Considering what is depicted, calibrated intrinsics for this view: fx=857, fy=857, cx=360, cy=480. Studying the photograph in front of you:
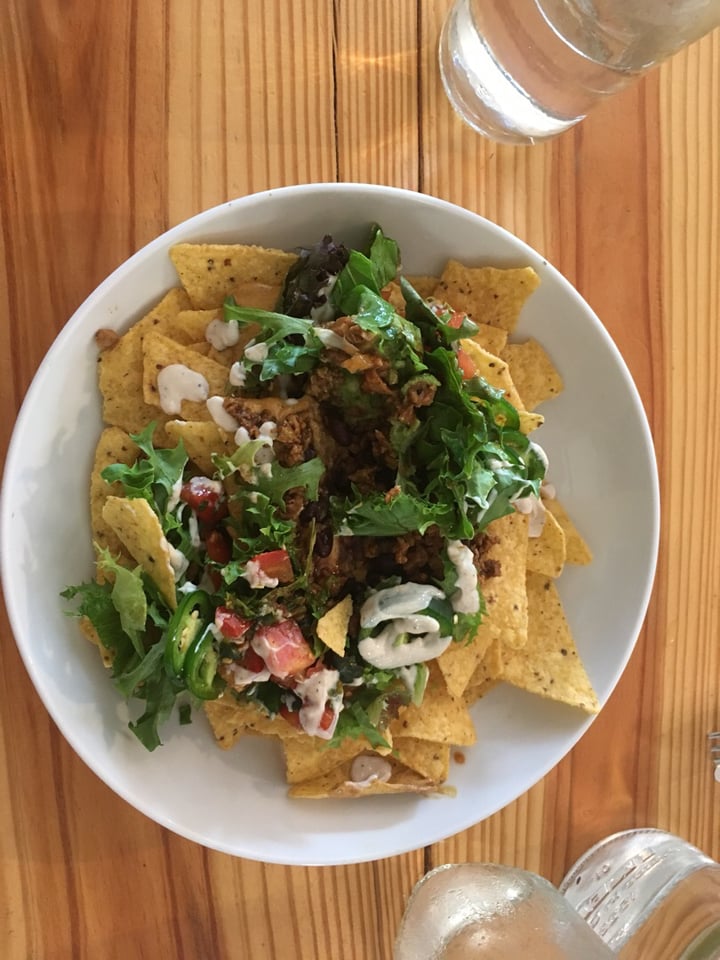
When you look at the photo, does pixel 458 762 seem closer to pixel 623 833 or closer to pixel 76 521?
pixel 623 833

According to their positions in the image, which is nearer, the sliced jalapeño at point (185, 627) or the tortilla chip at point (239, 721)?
the sliced jalapeño at point (185, 627)

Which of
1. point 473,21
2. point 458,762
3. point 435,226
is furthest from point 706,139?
point 458,762

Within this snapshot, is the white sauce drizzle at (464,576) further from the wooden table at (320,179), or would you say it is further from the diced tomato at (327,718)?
the wooden table at (320,179)

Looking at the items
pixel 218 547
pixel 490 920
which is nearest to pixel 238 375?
pixel 218 547

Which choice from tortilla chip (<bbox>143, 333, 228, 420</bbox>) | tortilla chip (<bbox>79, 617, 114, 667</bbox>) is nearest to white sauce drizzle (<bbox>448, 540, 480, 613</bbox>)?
tortilla chip (<bbox>143, 333, 228, 420</bbox>)

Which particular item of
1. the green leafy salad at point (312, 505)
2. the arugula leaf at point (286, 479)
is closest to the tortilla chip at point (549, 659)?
the green leafy salad at point (312, 505)

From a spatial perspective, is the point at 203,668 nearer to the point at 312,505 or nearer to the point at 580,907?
the point at 312,505
